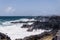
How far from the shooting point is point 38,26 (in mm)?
28844

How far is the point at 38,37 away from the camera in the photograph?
12.9m

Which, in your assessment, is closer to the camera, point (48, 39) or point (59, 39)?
point (59, 39)

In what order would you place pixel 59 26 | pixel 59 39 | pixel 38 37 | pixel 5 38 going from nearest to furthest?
pixel 59 39, pixel 5 38, pixel 38 37, pixel 59 26

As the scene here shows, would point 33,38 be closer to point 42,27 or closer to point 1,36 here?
point 1,36

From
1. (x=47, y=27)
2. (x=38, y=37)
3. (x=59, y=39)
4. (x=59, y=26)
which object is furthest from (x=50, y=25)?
(x=59, y=39)

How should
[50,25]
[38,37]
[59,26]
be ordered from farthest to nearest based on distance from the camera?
1. [50,25]
2. [59,26]
3. [38,37]

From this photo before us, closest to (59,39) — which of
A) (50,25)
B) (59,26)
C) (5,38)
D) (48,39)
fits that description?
(48,39)

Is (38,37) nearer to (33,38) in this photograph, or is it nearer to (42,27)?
(33,38)

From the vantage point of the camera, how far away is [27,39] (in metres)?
12.5

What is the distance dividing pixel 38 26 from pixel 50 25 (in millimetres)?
2382

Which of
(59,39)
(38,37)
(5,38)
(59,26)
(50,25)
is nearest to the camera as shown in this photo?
(59,39)

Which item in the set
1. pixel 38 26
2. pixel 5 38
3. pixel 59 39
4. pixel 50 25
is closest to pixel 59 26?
pixel 50 25

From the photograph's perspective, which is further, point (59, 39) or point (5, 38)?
point (5, 38)

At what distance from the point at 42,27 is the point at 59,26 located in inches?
171
